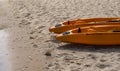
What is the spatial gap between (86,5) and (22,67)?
5.56 metres

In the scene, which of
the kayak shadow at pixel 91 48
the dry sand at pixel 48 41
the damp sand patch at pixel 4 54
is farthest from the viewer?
the kayak shadow at pixel 91 48

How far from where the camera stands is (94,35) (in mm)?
7832

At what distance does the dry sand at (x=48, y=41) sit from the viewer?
7.22 meters

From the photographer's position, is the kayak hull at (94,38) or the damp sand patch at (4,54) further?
the kayak hull at (94,38)

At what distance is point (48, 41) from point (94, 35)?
1.60m

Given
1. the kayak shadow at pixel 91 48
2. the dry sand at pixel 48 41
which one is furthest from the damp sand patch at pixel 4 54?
the kayak shadow at pixel 91 48

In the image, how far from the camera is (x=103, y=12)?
1116 cm

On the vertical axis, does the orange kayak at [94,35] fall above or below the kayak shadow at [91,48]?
above

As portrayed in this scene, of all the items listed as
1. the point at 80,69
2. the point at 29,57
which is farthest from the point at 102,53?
the point at 29,57

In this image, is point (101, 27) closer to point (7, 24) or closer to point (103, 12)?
point (103, 12)

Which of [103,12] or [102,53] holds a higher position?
[103,12]

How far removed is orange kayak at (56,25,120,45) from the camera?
7770 mm

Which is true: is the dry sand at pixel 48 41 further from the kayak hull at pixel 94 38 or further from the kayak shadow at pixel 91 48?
the kayak hull at pixel 94 38

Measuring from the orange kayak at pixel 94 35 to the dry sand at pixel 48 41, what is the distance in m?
0.18
